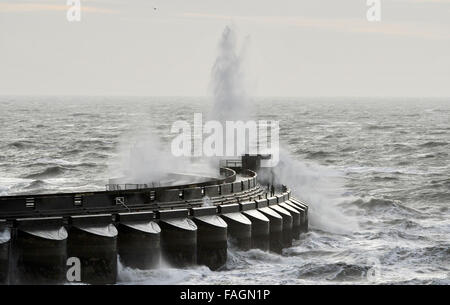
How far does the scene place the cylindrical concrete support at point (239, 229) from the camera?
46.5 metres

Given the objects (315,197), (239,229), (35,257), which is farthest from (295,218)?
(35,257)

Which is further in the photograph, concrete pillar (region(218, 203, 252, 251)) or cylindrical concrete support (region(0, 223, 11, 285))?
concrete pillar (region(218, 203, 252, 251))

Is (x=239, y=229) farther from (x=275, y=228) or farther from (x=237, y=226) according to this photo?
(x=275, y=228)

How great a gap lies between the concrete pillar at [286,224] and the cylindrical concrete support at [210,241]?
22.9 ft

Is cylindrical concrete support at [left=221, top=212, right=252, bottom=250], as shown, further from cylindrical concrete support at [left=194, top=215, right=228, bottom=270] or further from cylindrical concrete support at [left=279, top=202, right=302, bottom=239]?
cylindrical concrete support at [left=279, top=202, right=302, bottom=239]

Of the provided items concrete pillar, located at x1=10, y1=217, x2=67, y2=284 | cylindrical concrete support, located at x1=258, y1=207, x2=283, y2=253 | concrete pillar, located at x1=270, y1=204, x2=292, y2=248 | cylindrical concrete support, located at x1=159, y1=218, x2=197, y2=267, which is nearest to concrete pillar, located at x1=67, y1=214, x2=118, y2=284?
concrete pillar, located at x1=10, y1=217, x2=67, y2=284

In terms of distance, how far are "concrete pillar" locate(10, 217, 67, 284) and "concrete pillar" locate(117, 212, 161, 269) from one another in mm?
3265

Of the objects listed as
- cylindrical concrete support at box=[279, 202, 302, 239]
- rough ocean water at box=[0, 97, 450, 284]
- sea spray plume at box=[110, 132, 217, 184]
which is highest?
sea spray plume at box=[110, 132, 217, 184]

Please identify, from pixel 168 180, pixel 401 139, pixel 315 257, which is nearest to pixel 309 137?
pixel 401 139

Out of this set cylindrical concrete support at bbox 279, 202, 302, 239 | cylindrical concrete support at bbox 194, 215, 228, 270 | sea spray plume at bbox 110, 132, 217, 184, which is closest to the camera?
cylindrical concrete support at bbox 194, 215, 228, 270

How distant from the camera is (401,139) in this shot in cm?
15275

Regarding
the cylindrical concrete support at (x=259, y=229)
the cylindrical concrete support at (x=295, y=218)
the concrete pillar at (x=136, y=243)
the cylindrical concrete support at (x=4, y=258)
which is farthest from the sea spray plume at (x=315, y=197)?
the cylindrical concrete support at (x=4, y=258)

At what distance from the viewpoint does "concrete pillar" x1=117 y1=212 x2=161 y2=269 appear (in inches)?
1638

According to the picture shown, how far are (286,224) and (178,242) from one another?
9.77 metres
